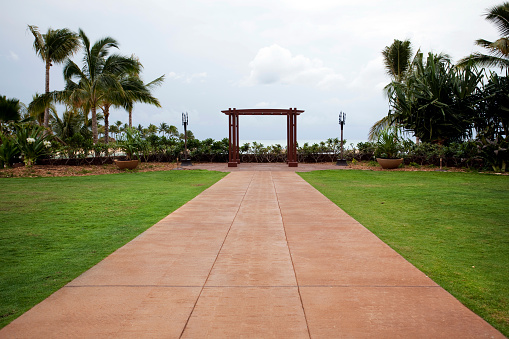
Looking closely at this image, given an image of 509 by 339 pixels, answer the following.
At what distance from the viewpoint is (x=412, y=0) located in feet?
48.0

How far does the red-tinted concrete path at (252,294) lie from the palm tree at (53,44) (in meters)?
22.2

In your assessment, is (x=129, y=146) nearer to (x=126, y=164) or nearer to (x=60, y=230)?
(x=126, y=164)

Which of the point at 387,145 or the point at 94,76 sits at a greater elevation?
the point at 94,76

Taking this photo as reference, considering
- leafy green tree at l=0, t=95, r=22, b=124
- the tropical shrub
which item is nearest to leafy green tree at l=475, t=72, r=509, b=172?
the tropical shrub

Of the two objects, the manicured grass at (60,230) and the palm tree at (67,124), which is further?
the palm tree at (67,124)

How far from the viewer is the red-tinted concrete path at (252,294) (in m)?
2.40

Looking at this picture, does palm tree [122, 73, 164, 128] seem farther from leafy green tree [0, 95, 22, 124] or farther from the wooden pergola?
the wooden pergola

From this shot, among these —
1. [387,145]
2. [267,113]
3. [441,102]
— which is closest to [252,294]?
[387,145]

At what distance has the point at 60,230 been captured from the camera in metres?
5.24

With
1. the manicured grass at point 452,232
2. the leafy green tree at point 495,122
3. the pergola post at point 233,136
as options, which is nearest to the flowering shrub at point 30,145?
the pergola post at point 233,136

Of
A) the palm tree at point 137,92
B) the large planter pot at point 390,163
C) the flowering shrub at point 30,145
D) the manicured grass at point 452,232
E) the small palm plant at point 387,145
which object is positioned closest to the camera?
the manicured grass at point 452,232

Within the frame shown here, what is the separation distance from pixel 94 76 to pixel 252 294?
2244 centimetres

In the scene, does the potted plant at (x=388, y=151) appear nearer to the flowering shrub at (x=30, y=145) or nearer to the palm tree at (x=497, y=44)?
the palm tree at (x=497, y=44)

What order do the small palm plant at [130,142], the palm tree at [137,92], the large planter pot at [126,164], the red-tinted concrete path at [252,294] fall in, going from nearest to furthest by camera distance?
the red-tinted concrete path at [252,294] → the large planter pot at [126,164] → the small palm plant at [130,142] → the palm tree at [137,92]
